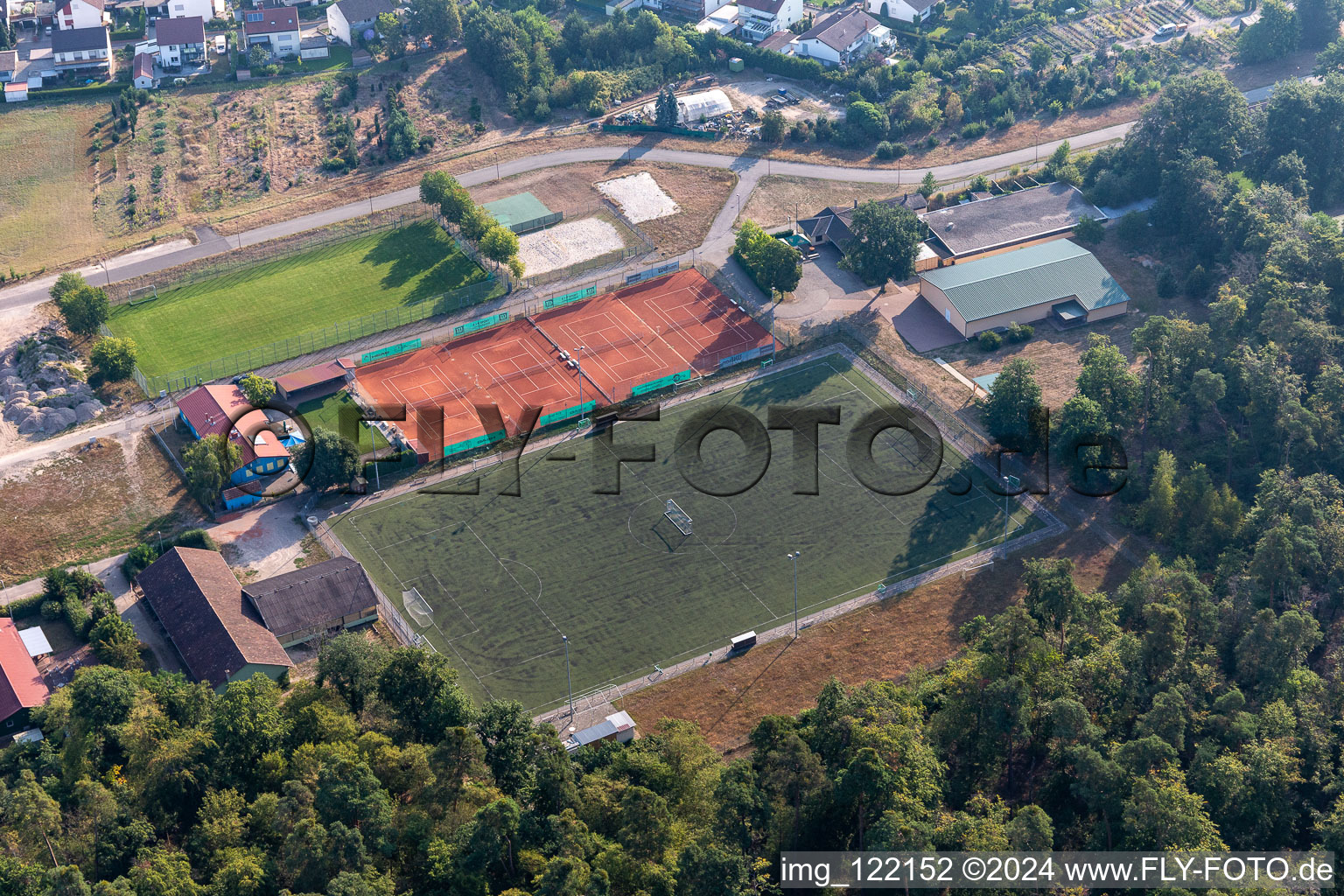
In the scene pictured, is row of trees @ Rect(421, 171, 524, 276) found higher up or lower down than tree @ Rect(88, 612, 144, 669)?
higher up

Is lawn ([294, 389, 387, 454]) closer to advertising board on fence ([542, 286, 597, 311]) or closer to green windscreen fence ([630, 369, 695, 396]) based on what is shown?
advertising board on fence ([542, 286, 597, 311])

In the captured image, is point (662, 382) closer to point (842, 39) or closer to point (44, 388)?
point (44, 388)

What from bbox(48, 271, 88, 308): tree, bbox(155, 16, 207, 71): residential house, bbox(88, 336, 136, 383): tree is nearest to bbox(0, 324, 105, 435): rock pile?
bbox(88, 336, 136, 383): tree

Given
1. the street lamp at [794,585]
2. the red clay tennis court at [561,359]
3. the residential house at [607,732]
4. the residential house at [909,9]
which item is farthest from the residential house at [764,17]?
the residential house at [607,732]

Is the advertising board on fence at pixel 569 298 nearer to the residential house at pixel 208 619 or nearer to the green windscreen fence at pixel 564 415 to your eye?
the green windscreen fence at pixel 564 415

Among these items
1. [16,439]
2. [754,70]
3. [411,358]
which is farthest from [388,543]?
[754,70]

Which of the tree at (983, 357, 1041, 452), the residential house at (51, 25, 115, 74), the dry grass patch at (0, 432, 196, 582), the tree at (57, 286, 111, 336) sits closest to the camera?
the dry grass patch at (0, 432, 196, 582)

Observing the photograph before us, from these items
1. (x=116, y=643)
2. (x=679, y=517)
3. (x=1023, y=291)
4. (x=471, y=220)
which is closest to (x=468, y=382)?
(x=471, y=220)
